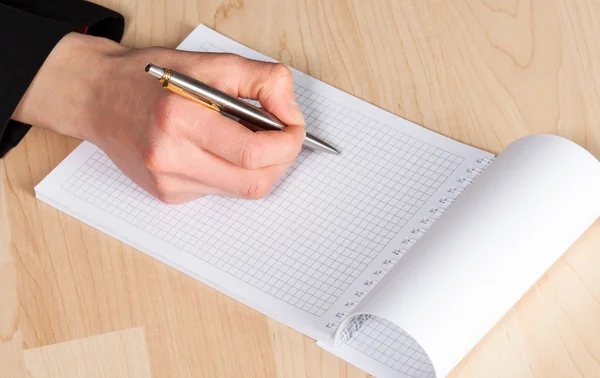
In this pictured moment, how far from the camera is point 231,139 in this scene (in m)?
0.83

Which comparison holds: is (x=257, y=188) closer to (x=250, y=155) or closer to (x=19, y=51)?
(x=250, y=155)

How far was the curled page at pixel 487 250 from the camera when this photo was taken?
2.41 ft

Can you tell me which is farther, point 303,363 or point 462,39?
point 462,39

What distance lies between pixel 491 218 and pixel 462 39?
32cm

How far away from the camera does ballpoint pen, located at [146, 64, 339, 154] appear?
0.81 meters

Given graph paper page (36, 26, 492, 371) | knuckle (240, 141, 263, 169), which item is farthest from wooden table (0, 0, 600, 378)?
knuckle (240, 141, 263, 169)

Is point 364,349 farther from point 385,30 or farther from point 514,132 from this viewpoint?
point 385,30

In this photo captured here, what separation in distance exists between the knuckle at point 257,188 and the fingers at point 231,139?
28 mm

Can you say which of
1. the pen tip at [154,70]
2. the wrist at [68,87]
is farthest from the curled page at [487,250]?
the wrist at [68,87]

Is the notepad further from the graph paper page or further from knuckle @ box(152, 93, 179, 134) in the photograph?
knuckle @ box(152, 93, 179, 134)

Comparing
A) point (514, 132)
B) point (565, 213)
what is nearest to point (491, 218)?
point (565, 213)

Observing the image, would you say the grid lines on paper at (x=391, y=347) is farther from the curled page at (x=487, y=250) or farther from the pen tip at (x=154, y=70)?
the pen tip at (x=154, y=70)

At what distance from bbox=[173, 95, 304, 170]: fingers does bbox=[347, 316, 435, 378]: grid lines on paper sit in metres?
0.18

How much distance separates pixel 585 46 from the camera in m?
1.00
